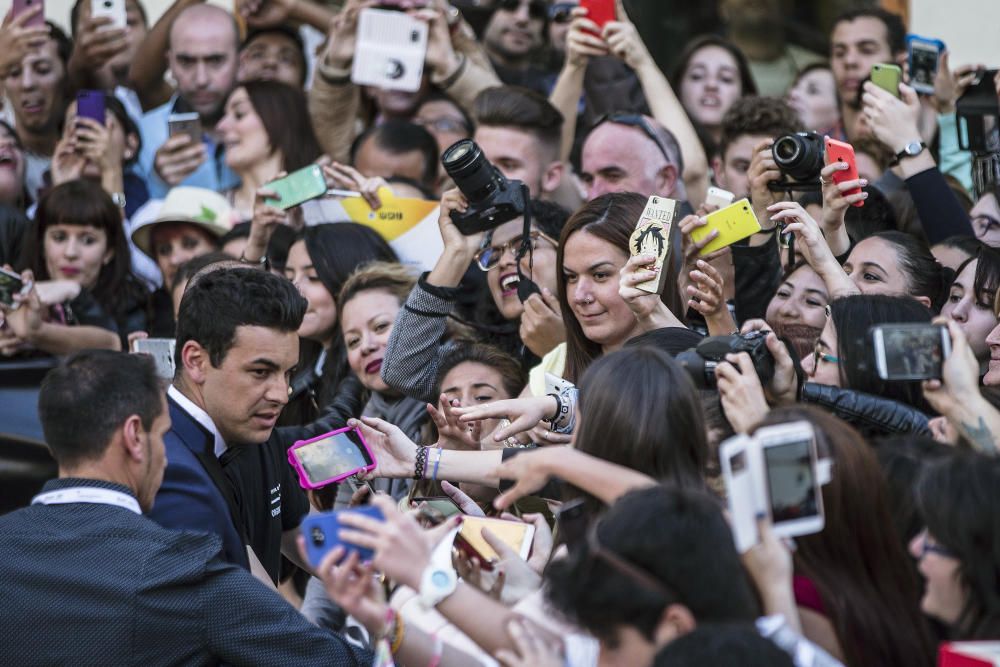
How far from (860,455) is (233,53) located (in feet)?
17.2

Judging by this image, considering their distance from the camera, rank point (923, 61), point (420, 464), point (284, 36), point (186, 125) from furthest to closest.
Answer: point (284, 36)
point (186, 125)
point (923, 61)
point (420, 464)

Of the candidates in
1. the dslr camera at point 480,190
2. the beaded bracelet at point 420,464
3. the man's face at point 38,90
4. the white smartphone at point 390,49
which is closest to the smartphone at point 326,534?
the beaded bracelet at point 420,464

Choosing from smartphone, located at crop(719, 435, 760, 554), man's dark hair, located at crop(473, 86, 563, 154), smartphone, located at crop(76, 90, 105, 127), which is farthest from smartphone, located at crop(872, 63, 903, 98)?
smartphone, located at crop(76, 90, 105, 127)

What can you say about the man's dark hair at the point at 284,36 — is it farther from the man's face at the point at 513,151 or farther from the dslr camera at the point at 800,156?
the dslr camera at the point at 800,156

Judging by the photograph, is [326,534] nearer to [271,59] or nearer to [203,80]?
[203,80]

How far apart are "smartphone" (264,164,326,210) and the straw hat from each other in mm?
731

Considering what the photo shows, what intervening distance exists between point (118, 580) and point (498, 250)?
2.27m

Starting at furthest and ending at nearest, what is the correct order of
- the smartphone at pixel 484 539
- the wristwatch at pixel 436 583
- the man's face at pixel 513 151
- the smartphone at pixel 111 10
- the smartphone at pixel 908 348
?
the smartphone at pixel 111 10 → the man's face at pixel 513 151 → the smartphone at pixel 484 539 → the smartphone at pixel 908 348 → the wristwatch at pixel 436 583

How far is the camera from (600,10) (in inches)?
250

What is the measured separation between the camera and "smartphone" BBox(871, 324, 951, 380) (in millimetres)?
3363

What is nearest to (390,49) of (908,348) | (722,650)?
(908,348)

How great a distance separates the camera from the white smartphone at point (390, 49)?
684 centimetres

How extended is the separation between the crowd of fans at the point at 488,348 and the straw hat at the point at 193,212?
0.7 inches

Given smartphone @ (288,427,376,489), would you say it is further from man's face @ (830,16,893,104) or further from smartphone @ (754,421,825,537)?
man's face @ (830,16,893,104)
